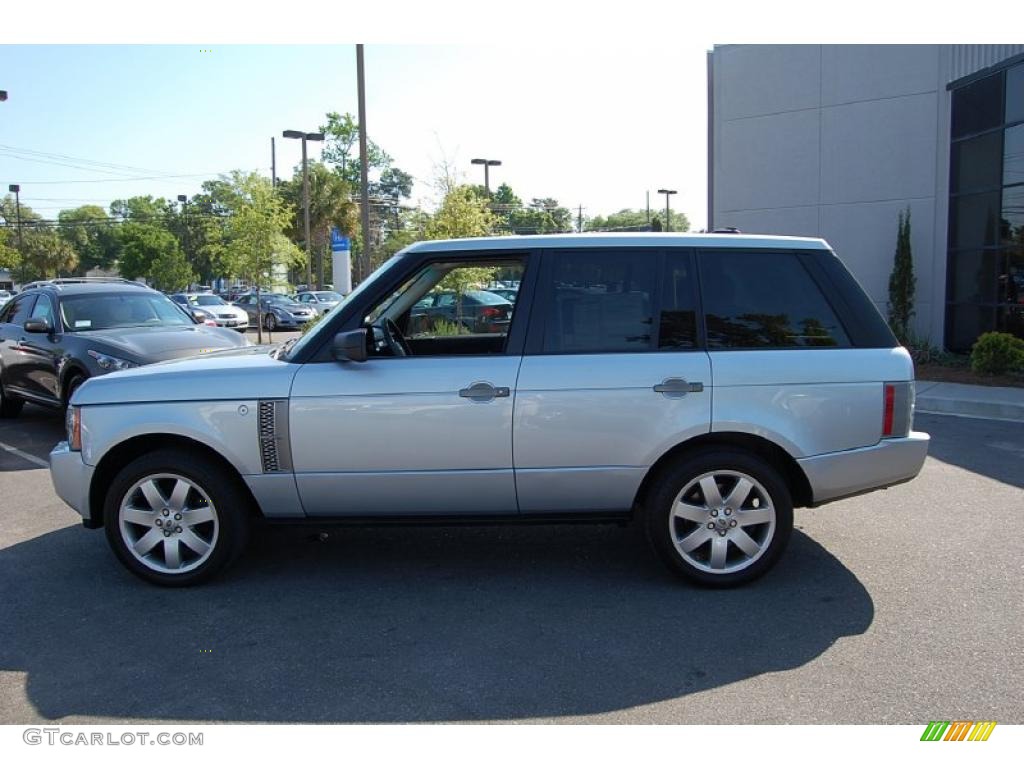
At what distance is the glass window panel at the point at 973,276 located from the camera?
14799mm

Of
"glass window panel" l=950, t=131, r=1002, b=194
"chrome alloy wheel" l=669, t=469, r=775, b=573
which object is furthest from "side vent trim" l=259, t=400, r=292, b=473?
"glass window panel" l=950, t=131, r=1002, b=194

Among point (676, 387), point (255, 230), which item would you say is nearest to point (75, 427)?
point (676, 387)

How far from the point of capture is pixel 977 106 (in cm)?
1482

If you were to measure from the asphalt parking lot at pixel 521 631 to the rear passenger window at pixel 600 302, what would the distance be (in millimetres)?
1387

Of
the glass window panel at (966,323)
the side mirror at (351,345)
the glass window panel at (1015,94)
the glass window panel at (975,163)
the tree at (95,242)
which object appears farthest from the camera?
the tree at (95,242)

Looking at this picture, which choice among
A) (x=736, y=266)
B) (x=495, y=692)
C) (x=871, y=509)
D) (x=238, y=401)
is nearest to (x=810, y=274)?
(x=736, y=266)

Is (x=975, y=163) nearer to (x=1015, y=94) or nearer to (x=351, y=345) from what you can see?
(x=1015, y=94)

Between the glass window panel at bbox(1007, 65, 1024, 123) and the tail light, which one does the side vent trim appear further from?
the glass window panel at bbox(1007, 65, 1024, 123)

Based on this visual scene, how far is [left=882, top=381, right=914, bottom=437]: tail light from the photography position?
4574 millimetres

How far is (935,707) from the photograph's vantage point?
334 cm

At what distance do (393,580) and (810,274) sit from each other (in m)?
2.96

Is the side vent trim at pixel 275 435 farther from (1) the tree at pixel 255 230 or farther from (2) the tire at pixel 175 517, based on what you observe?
(1) the tree at pixel 255 230

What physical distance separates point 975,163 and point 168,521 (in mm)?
15434

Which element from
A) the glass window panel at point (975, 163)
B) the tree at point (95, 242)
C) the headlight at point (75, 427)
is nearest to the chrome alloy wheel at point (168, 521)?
the headlight at point (75, 427)
